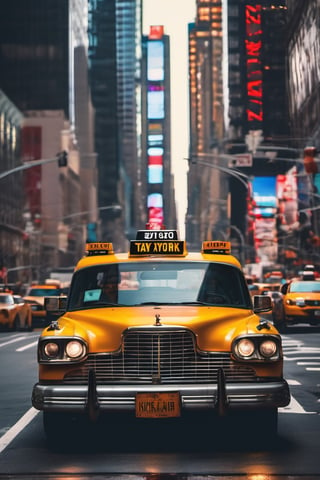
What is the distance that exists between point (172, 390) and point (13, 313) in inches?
999

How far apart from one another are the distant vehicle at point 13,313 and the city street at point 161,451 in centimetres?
2069

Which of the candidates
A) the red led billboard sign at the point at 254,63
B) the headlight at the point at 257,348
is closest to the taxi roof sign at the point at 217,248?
the headlight at the point at 257,348

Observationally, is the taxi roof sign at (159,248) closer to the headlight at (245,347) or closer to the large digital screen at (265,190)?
the headlight at (245,347)

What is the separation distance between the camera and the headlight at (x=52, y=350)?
9.76 metres

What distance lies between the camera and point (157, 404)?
931 centimetres

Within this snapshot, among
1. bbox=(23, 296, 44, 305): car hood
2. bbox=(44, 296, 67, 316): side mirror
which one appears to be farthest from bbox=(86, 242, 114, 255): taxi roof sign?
bbox=(23, 296, 44, 305): car hood

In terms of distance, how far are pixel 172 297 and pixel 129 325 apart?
1215mm

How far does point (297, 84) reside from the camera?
113m

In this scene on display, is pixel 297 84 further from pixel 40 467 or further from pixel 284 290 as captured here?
pixel 40 467

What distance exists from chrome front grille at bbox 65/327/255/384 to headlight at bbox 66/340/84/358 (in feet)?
0.35

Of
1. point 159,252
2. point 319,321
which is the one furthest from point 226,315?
point 319,321

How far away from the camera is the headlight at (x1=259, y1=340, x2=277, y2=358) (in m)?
9.72

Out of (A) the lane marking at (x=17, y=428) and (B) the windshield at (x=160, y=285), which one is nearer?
(A) the lane marking at (x=17, y=428)

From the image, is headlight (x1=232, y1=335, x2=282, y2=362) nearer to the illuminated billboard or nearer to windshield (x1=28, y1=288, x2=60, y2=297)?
windshield (x1=28, y1=288, x2=60, y2=297)
